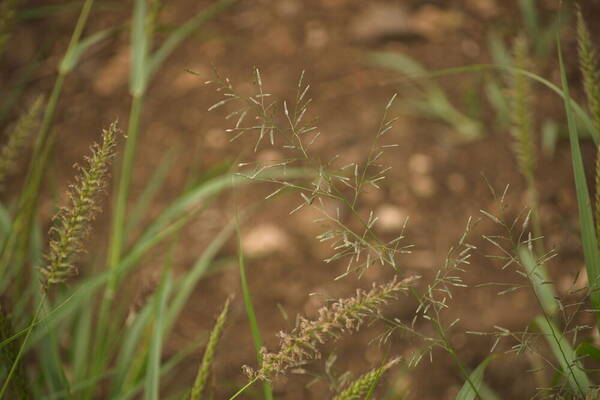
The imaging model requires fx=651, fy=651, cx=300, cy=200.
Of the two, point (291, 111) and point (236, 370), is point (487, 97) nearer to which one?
point (291, 111)

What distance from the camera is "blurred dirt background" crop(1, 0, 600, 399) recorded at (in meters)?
1.38

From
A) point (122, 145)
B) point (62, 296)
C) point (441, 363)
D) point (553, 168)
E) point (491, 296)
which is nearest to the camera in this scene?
point (62, 296)

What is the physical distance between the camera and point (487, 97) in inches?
70.4

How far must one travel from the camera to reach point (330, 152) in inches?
65.9

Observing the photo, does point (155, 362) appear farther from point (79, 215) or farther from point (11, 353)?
point (79, 215)

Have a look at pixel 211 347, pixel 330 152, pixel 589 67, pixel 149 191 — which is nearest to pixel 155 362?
pixel 211 347

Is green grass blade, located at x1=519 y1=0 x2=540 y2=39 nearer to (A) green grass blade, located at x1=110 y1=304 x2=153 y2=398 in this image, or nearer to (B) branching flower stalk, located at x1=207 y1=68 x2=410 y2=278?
(B) branching flower stalk, located at x1=207 y1=68 x2=410 y2=278

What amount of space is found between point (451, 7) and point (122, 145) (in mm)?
1056

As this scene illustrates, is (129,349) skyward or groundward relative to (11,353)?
groundward

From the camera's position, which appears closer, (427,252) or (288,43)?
(427,252)

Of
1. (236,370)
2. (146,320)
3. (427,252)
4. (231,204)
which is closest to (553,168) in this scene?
(427,252)

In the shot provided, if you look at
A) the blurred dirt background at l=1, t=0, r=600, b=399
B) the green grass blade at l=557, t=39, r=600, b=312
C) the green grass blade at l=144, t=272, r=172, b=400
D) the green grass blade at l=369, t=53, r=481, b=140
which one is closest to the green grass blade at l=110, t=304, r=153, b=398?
the blurred dirt background at l=1, t=0, r=600, b=399

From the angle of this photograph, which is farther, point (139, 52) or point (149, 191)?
point (149, 191)

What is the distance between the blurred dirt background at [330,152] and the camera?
138 cm
